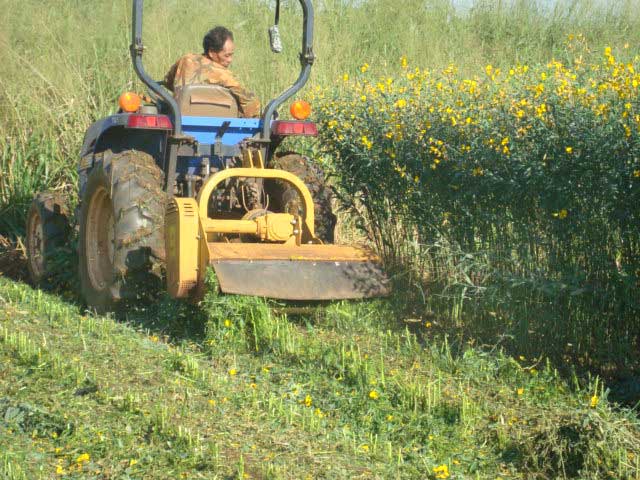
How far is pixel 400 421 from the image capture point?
4789 millimetres

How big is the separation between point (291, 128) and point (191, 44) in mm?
5575

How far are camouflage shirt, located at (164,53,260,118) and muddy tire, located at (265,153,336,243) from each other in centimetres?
48

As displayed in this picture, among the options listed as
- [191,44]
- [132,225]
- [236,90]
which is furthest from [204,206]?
[191,44]

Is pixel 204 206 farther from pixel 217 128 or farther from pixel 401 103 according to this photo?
pixel 401 103

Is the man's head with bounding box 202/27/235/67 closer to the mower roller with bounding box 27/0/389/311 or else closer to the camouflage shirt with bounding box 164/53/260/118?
the camouflage shirt with bounding box 164/53/260/118

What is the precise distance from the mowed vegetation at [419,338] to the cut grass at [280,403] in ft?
0.05

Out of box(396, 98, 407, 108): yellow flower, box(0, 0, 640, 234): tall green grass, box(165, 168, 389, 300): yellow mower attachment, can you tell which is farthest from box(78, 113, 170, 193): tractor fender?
box(0, 0, 640, 234): tall green grass

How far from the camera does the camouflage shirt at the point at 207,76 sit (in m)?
7.28

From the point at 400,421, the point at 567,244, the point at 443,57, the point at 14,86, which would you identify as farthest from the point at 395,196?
the point at 443,57

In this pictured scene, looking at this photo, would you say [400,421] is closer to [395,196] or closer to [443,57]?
[395,196]

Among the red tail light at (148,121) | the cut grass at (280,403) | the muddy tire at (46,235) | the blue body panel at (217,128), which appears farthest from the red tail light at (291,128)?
the muddy tire at (46,235)

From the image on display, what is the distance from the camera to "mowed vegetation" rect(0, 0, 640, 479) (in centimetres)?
428

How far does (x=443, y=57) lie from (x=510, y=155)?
839 centimetres

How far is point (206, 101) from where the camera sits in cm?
718
